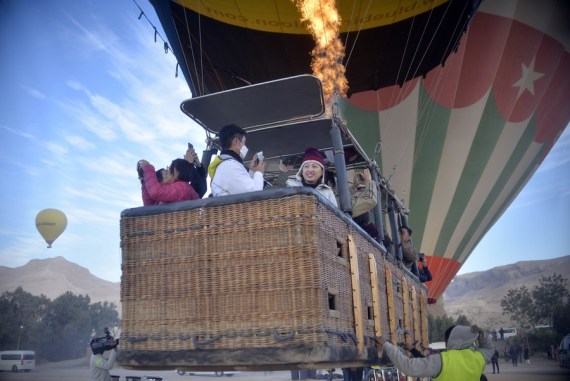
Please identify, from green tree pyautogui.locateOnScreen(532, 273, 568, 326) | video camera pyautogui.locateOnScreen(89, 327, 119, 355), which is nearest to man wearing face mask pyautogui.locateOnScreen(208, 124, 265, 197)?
video camera pyautogui.locateOnScreen(89, 327, 119, 355)

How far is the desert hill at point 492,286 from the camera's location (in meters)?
93.3

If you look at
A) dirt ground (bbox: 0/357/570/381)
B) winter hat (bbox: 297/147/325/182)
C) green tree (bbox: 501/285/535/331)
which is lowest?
A: dirt ground (bbox: 0/357/570/381)

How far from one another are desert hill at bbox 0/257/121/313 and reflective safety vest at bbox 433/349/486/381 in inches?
5163

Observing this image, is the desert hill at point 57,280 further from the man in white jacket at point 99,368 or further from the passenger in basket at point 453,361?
the passenger in basket at point 453,361

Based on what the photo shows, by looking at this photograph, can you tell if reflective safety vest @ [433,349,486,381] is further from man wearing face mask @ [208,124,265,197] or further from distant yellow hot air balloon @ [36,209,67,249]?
distant yellow hot air balloon @ [36,209,67,249]

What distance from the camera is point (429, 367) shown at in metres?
3.85

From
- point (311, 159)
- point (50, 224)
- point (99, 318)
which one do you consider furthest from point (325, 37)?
point (99, 318)

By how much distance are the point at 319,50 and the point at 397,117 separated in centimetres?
506

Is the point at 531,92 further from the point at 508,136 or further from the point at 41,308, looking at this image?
the point at 41,308

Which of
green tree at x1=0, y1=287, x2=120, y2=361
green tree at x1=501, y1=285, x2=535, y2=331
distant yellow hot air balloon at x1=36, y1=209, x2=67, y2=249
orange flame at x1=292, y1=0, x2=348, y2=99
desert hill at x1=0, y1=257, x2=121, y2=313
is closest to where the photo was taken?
orange flame at x1=292, y1=0, x2=348, y2=99

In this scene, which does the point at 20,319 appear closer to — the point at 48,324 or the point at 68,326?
the point at 48,324

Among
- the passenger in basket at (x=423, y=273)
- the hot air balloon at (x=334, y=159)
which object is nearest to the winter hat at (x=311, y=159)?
the hot air balloon at (x=334, y=159)

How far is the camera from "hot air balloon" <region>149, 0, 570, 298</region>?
1193cm

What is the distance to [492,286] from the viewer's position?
12006cm
